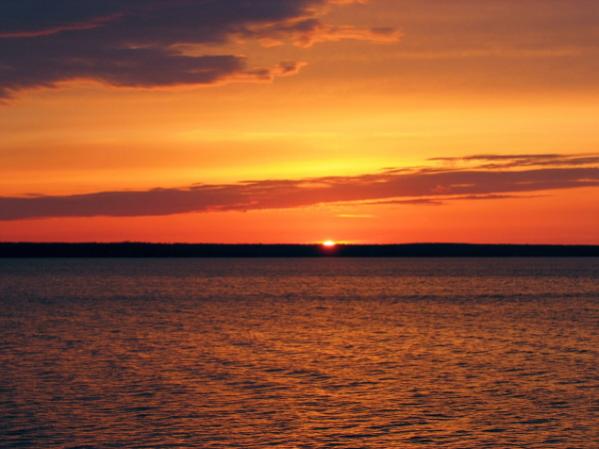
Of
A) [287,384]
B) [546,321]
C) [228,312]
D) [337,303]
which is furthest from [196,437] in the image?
[337,303]

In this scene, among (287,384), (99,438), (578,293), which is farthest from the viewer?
(578,293)

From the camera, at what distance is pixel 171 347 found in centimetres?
5753

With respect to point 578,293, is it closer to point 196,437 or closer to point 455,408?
point 455,408

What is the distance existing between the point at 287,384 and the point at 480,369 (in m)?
11.4

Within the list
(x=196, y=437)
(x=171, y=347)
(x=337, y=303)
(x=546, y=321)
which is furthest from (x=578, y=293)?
(x=196, y=437)

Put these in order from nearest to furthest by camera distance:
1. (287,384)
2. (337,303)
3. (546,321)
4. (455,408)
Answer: (455,408) < (287,384) < (546,321) < (337,303)

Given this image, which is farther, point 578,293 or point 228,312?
point 578,293

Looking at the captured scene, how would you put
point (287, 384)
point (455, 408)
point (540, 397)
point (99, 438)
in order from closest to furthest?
point (99, 438), point (455, 408), point (540, 397), point (287, 384)

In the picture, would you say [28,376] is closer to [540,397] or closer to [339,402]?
[339,402]

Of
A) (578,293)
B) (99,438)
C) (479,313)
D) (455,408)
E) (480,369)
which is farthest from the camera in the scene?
(578,293)

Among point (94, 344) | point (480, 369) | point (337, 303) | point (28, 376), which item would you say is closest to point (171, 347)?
point (94, 344)

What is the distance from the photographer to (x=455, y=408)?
35.7 m

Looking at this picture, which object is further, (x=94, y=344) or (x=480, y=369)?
(x=94, y=344)

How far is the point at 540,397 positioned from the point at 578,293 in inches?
3930
